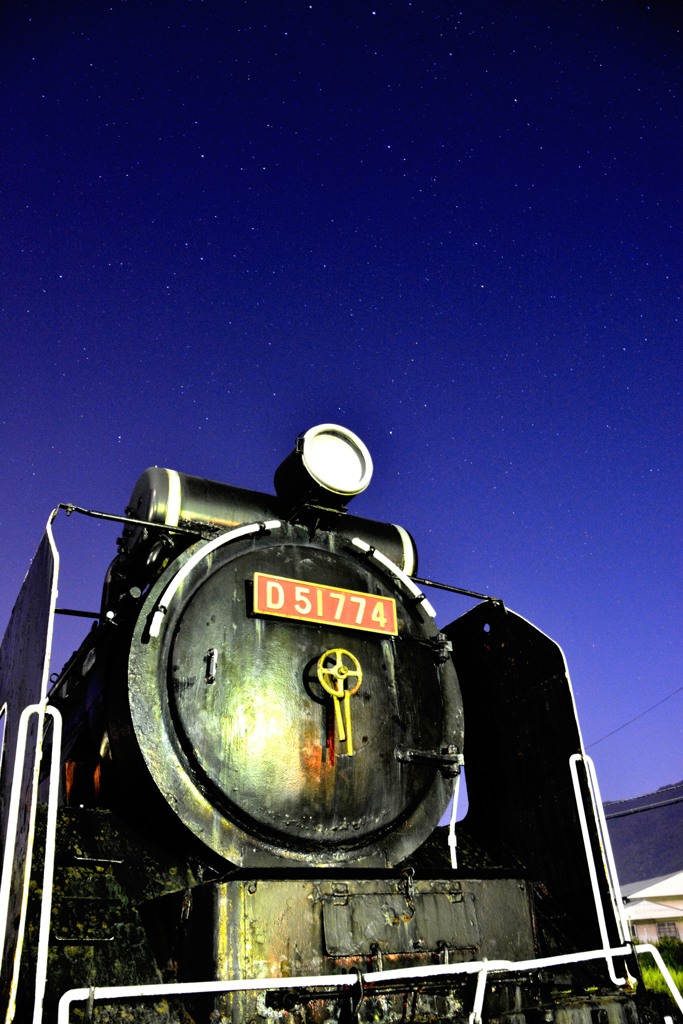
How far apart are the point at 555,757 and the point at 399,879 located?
1.88 m

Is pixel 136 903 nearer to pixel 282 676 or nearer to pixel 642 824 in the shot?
pixel 282 676

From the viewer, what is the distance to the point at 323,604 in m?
4.25

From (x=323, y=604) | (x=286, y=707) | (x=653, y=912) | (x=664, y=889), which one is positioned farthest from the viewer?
(x=664, y=889)

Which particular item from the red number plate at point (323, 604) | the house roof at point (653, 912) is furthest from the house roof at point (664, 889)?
the red number plate at point (323, 604)

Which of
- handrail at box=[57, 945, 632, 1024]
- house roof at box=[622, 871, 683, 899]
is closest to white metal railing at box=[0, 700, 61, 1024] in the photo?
handrail at box=[57, 945, 632, 1024]

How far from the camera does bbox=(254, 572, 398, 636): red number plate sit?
4.11m

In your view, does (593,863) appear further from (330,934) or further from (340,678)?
(330,934)

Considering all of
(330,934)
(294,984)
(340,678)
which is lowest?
(294,984)

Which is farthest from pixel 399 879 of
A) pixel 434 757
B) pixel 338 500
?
pixel 338 500

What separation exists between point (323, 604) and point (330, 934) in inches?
62.9

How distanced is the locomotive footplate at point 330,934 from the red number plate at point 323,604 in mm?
1310

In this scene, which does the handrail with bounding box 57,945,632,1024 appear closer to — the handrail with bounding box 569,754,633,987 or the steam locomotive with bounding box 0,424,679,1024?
the steam locomotive with bounding box 0,424,679,1024

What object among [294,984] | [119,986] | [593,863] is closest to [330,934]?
[294,984]

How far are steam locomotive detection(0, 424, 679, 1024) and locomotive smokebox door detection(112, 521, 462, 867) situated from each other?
0.01 meters
